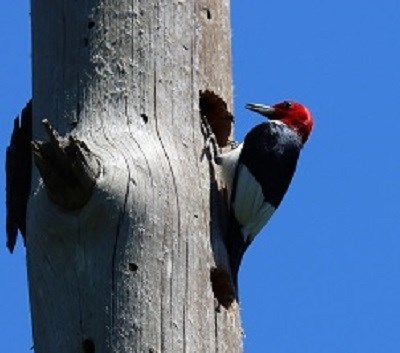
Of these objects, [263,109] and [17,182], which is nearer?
[17,182]

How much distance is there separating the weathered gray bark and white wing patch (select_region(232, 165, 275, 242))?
0.77ft

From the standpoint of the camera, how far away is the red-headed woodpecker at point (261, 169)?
541cm

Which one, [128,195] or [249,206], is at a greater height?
[249,206]

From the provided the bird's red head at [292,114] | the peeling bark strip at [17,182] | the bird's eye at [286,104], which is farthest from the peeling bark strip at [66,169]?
the bird's eye at [286,104]

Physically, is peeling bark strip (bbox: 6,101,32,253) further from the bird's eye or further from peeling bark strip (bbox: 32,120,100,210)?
the bird's eye

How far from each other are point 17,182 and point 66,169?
0.73m

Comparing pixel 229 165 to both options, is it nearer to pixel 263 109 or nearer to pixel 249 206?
pixel 249 206

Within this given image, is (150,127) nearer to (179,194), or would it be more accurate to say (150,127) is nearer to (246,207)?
(179,194)

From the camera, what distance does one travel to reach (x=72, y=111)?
5.07 metres

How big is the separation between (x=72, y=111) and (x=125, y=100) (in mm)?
197

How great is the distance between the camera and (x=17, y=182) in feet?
17.5

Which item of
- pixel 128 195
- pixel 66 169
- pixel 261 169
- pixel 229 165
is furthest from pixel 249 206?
pixel 66 169

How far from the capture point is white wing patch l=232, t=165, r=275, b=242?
5.44 meters

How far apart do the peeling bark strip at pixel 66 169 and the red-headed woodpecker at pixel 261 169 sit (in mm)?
758
